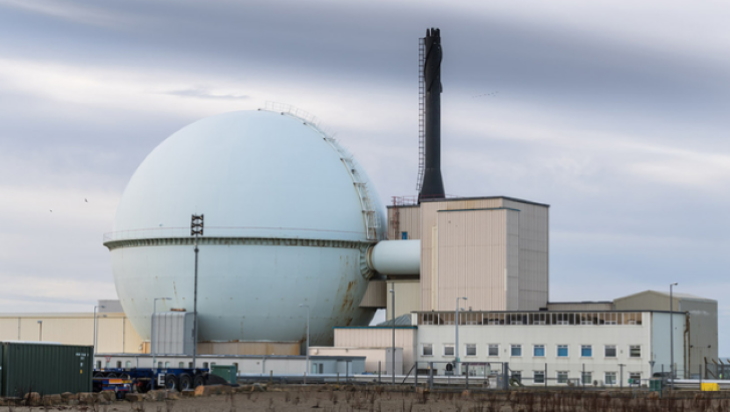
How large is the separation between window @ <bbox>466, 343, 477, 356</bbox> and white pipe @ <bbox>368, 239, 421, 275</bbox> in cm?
874

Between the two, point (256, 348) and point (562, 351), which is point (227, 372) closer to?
point (256, 348)

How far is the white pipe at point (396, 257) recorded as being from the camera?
76.8m

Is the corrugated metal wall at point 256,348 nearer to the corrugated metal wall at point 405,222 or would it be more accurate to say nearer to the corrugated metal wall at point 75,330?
the corrugated metal wall at point 75,330

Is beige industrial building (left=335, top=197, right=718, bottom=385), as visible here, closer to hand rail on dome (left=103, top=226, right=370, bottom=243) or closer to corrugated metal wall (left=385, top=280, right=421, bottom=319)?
corrugated metal wall (left=385, top=280, right=421, bottom=319)

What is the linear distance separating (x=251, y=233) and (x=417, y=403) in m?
34.8

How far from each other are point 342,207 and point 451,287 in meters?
9.99

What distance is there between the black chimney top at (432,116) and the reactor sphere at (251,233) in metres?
5.62

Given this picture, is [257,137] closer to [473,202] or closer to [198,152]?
[198,152]

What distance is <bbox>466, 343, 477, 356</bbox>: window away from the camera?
6931 centimetres

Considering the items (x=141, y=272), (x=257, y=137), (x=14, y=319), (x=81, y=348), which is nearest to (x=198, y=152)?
(x=257, y=137)

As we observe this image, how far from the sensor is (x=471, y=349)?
69.5m

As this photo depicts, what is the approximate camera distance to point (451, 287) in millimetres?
72375

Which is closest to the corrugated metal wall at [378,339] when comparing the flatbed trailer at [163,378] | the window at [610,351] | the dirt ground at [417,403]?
the window at [610,351]

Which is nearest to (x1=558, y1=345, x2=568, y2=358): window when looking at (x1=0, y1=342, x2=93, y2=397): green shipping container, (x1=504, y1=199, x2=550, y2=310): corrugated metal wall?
(x1=504, y1=199, x2=550, y2=310): corrugated metal wall
